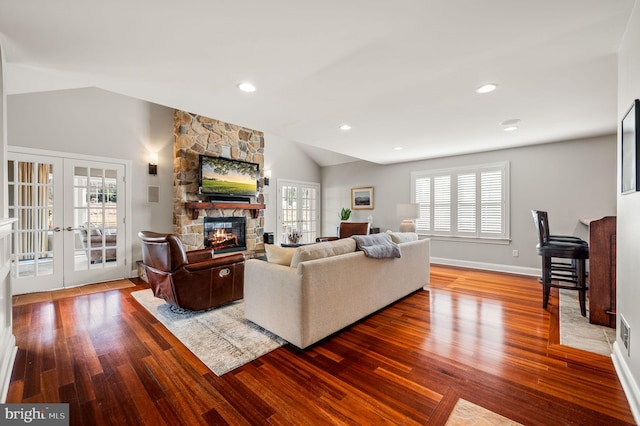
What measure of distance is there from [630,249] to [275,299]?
8.04 ft

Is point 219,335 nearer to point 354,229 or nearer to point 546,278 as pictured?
point 546,278

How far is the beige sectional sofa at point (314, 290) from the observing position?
221 cm

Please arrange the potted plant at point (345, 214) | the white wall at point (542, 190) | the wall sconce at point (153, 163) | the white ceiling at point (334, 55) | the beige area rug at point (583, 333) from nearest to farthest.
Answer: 1. the white ceiling at point (334, 55)
2. the beige area rug at point (583, 333)
3. the white wall at point (542, 190)
4. the wall sconce at point (153, 163)
5. the potted plant at point (345, 214)

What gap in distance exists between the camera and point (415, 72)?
232cm

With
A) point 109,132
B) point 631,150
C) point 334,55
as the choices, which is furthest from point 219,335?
point 109,132

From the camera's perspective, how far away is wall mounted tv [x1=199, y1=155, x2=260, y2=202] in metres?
5.04

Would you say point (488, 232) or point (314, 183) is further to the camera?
point (314, 183)

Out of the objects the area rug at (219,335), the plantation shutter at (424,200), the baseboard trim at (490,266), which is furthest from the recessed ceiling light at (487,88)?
the baseboard trim at (490,266)

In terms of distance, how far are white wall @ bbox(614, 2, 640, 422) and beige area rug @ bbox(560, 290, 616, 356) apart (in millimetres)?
284

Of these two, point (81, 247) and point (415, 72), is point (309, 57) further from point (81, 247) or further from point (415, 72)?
point (81, 247)

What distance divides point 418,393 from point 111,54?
10.4 feet

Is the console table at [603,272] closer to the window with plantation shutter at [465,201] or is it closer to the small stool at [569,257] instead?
the small stool at [569,257]

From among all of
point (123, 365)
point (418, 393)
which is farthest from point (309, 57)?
point (123, 365)

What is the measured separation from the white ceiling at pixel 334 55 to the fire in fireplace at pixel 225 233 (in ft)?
8.31
